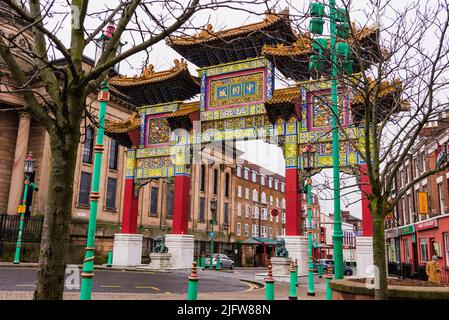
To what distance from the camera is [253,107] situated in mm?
20672

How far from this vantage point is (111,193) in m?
36.2

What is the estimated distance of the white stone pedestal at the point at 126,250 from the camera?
76.2 feet

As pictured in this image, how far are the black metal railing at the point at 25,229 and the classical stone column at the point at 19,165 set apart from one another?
2.40m

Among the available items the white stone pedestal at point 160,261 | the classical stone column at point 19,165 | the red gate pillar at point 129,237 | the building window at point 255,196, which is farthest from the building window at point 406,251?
the classical stone column at point 19,165

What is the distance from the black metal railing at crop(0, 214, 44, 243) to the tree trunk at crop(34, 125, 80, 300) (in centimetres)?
2471

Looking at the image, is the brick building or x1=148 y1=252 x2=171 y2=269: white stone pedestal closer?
x1=148 y1=252 x2=171 y2=269: white stone pedestal

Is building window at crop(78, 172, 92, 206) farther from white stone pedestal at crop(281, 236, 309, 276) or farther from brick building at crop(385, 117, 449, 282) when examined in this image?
brick building at crop(385, 117, 449, 282)

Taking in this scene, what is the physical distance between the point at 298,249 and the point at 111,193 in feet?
73.1

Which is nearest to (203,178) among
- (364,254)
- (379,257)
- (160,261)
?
(160,261)

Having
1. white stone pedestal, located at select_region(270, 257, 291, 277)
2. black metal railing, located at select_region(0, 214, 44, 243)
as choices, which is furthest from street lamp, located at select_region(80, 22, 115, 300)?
black metal railing, located at select_region(0, 214, 44, 243)

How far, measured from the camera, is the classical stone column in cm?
3059
